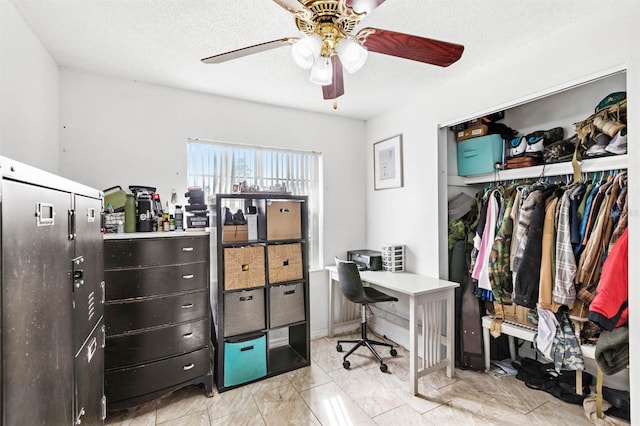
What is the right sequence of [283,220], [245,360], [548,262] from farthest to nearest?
1. [283,220]
2. [245,360]
3. [548,262]

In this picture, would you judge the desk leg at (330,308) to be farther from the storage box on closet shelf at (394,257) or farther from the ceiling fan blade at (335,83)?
the ceiling fan blade at (335,83)

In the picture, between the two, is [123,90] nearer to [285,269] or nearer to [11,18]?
[11,18]

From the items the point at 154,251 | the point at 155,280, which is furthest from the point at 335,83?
the point at 155,280

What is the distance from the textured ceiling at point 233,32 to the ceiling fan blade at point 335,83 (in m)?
0.41

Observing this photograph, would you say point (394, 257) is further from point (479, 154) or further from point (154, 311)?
point (154, 311)

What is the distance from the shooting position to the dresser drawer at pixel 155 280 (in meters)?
2.05

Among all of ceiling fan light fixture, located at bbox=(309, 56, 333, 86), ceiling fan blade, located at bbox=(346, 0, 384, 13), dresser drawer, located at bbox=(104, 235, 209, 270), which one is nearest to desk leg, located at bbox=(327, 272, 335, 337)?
dresser drawer, located at bbox=(104, 235, 209, 270)

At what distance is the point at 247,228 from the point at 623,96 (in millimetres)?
2816

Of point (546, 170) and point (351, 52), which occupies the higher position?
point (351, 52)

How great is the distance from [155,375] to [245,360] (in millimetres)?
651

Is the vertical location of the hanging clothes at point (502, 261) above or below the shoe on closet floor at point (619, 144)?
below

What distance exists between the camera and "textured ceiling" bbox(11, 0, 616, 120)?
1695mm

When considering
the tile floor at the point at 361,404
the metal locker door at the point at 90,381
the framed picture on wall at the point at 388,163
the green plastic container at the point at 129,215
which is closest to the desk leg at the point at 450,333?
the tile floor at the point at 361,404

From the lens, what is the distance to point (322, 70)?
1.43 m
